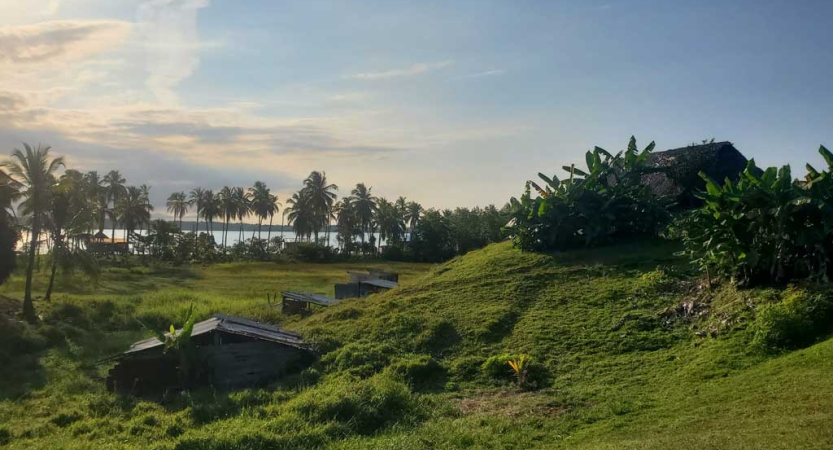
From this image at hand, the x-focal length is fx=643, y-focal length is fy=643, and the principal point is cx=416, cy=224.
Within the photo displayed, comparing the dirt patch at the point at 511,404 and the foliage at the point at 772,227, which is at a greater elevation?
the foliage at the point at 772,227

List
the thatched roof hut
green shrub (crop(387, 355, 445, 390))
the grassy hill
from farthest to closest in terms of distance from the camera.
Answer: the thatched roof hut
green shrub (crop(387, 355, 445, 390))
the grassy hill

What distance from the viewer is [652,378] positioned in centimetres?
1052

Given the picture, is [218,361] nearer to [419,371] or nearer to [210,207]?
[419,371]

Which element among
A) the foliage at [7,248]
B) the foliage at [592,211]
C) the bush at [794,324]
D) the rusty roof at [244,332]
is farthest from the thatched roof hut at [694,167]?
the foliage at [7,248]

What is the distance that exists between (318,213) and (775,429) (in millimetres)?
70308

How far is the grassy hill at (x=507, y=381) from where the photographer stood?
8.42 meters

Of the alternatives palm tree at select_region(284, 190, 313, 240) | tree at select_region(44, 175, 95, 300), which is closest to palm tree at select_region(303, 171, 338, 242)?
palm tree at select_region(284, 190, 313, 240)

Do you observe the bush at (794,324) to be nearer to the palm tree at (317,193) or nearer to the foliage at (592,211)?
the foliage at (592,211)

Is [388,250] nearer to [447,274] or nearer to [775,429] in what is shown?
[447,274]

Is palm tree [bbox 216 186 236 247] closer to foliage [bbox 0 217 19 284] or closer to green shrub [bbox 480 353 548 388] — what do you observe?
foliage [bbox 0 217 19 284]

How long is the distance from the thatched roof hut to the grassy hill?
456cm

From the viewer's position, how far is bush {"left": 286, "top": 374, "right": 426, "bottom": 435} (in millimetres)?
9969

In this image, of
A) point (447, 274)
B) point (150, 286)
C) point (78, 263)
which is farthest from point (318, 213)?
point (447, 274)

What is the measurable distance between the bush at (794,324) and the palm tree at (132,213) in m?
66.1
